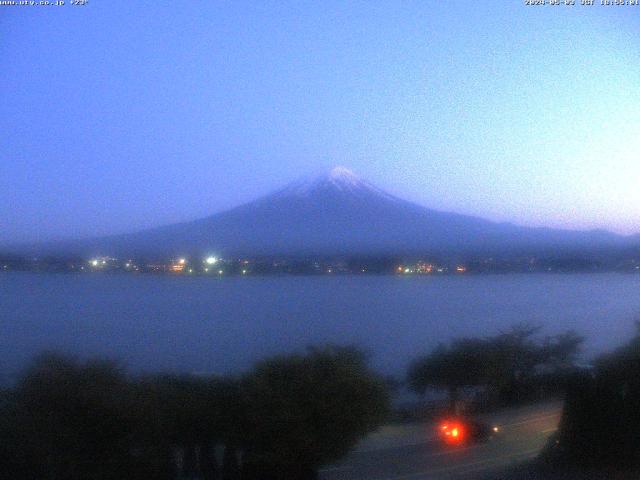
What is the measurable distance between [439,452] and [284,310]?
24.4 ft

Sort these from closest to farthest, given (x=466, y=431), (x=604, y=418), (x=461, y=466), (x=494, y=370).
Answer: (x=461, y=466)
(x=604, y=418)
(x=466, y=431)
(x=494, y=370)

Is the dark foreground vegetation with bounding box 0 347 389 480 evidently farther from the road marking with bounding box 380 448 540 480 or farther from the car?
the road marking with bounding box 380 448 540 480

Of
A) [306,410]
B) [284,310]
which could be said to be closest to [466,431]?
[306,410]

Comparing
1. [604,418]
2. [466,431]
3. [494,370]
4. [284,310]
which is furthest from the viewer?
[284,310]

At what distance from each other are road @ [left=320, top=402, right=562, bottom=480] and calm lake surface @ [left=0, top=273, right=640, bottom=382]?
6.64 feet

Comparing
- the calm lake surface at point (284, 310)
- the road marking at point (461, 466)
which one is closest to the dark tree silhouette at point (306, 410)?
the road marking at point (461, 466)

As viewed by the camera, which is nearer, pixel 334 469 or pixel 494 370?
pixel 334 469

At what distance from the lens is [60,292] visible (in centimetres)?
1345

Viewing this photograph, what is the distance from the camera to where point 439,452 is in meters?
6.63

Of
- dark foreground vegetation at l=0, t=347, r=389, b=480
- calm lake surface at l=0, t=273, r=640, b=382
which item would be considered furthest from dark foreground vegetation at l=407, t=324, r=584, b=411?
dark foreground vegetation at l=0, t=347, r=389, b=480

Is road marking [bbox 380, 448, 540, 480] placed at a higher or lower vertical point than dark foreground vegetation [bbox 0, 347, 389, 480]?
lower

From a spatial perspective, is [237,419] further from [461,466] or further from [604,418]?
[604,418]

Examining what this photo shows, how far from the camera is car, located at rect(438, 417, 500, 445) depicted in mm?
6855

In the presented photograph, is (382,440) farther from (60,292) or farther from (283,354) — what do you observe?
(60,292)
